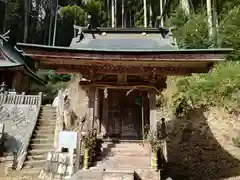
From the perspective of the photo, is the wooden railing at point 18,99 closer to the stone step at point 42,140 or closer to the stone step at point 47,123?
the stone step at point 47,123

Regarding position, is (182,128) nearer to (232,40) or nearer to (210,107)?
(210,107)

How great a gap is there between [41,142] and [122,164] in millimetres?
6506

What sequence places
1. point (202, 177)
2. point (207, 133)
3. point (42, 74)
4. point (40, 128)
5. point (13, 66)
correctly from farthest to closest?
point (42, 74), point (13, 66), point (40, 128), point (207, 133), point (202, 177)

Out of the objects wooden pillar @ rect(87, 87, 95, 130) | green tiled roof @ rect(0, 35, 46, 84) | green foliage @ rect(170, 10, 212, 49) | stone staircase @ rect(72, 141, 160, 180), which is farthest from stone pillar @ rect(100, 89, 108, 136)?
green tiled roof @ rect(0, 35, 46, 84)

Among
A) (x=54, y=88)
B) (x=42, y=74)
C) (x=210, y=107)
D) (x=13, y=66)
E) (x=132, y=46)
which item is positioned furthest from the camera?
(x=42, y=74)

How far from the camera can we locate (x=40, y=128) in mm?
13227

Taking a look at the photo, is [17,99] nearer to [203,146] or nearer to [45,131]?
[45,131]

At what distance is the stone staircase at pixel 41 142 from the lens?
1054cm

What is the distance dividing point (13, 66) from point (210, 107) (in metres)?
14.5

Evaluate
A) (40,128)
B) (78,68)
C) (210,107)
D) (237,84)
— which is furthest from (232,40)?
(40,128)

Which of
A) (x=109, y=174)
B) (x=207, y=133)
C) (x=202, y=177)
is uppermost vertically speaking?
(x=207, y=133)

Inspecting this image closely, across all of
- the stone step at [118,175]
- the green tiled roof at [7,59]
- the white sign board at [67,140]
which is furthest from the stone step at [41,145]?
the green tiled roof at [7,59]

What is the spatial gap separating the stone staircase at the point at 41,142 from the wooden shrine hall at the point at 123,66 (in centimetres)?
428

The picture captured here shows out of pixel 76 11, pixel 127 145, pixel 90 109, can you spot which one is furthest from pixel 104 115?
pixel 76 11
